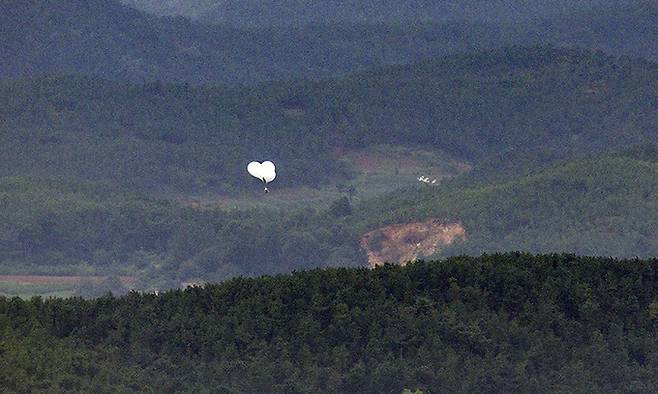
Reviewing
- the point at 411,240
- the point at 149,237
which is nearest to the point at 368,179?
the point at 149,237

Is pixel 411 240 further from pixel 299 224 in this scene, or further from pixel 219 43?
pixel 219 43

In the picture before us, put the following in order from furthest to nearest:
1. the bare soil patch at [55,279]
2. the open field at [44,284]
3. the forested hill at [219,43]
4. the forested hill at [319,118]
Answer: the forested hill at [219,43], the forested hill at [319,118], the bare soil patch at [55,279], the open field at [44,284]

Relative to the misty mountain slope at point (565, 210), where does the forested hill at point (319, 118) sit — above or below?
above

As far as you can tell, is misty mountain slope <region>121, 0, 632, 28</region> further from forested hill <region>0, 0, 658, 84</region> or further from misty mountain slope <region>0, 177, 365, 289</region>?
misty mountain slope <region>0, 177, 365, 289</region>

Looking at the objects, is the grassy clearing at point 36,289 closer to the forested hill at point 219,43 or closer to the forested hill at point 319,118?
the forested hill at point 319,118

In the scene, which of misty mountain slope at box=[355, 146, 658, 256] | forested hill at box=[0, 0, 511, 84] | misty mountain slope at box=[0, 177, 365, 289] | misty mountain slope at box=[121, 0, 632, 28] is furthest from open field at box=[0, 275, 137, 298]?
misty mountain slope at box=[121, 0, 632, 28]

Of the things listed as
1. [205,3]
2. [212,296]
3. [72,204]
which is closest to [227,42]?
[205,3]

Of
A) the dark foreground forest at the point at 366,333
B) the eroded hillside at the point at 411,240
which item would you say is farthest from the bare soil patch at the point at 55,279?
the dark foreground forest at the point at 366,333
